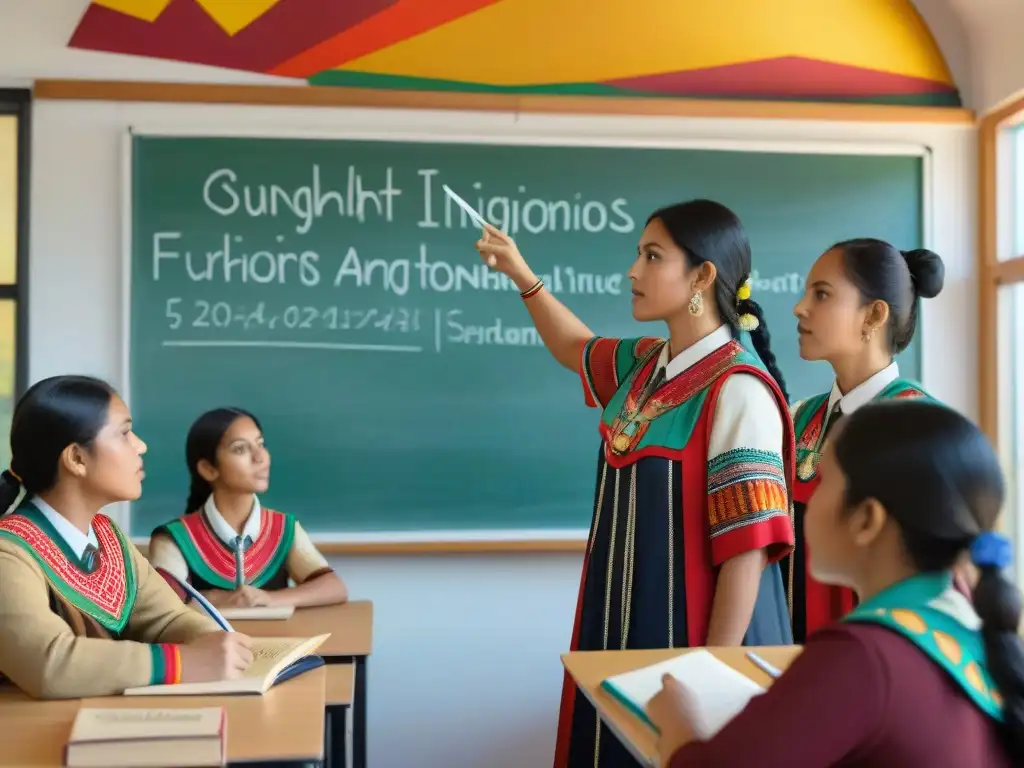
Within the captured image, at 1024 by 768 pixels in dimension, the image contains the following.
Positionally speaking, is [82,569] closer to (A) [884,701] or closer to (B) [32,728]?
(B) [32,728]

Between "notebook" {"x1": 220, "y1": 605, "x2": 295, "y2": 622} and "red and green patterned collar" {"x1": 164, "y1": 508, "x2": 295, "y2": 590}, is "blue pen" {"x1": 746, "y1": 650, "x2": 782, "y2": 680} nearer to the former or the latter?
"notebook" {"x1": 220, "y1": 605, "x2": 295, "y2": 622}

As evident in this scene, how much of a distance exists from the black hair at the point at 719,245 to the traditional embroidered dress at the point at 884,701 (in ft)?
3.06

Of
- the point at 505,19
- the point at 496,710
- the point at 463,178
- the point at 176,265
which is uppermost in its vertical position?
the point at 505,19

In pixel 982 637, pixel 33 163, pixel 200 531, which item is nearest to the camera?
pixel 982 637

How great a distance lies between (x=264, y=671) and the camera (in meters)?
1.63

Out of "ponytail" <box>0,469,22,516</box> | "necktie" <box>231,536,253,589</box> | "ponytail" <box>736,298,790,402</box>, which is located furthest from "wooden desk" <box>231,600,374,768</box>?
"ponytail" <box>736,298,790,402</box>

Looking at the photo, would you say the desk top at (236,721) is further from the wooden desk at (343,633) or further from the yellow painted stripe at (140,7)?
the yellow painted stripe at (140,7)

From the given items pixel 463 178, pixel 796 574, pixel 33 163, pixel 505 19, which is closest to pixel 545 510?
pixel 463 178

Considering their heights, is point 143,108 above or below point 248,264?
above

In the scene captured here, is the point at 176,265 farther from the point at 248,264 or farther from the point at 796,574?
the point at 796,574

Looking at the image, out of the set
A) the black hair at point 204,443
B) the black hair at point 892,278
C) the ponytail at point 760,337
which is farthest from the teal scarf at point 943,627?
the black hair at point 204,443

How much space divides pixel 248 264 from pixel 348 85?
0.62 meters

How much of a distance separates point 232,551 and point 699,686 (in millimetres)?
1638

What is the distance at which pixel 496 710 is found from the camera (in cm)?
340
